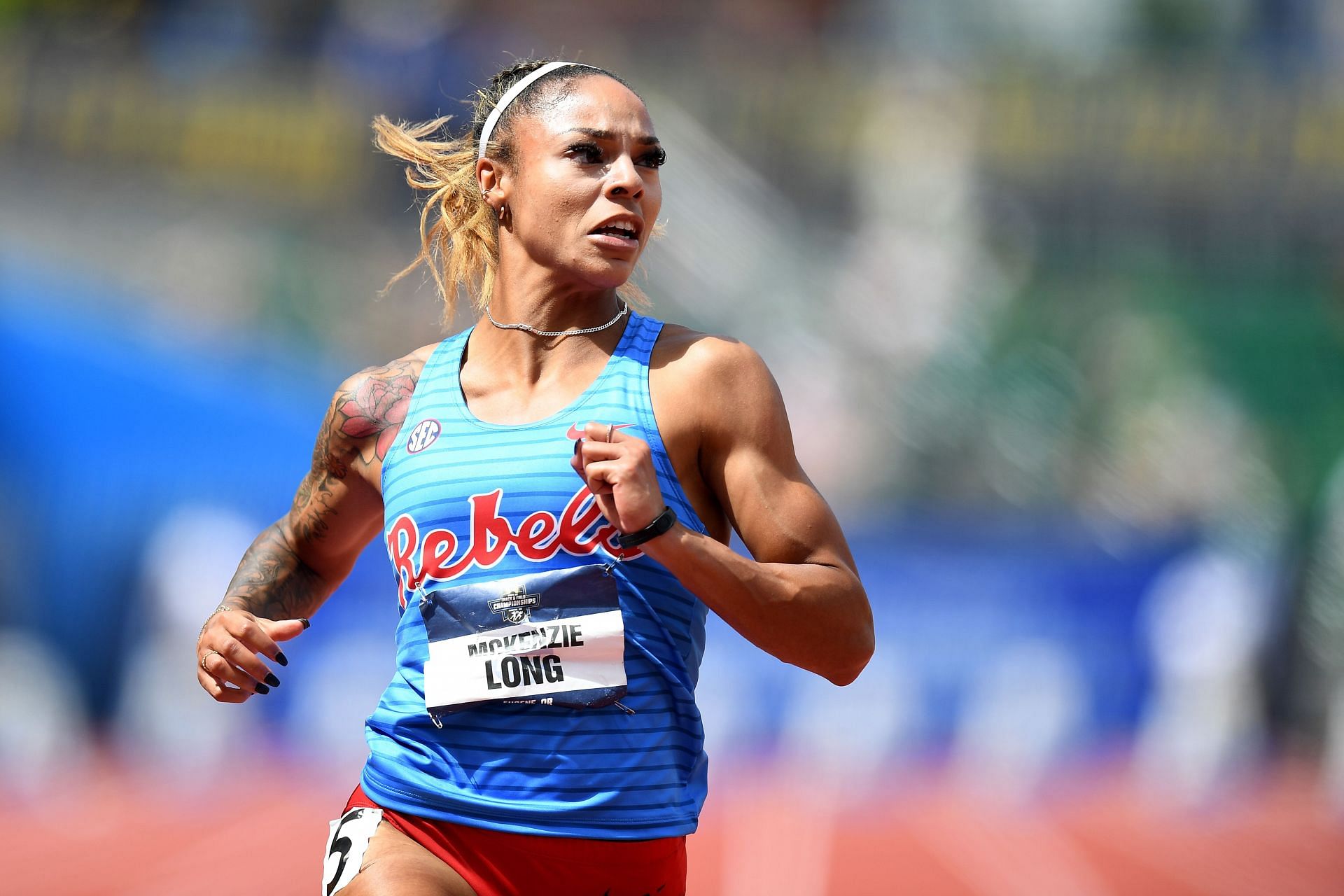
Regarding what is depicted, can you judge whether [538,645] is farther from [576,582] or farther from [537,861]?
[537,861]

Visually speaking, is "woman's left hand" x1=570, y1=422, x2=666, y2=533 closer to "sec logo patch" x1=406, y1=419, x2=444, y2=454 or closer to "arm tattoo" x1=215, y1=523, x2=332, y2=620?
"sec logo patch" x1=406, y1=419, x2=444, y2=454

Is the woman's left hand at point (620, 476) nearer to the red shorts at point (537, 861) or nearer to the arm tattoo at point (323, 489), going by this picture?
the red shorts at point (537, 861)

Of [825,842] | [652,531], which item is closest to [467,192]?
[652,531]

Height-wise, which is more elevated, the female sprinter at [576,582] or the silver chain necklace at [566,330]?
the silver chain necklace at [566,330]

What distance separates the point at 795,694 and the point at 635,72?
14.6 feet

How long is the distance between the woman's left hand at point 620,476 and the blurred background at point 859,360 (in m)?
5.25

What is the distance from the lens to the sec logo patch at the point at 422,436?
235 cm

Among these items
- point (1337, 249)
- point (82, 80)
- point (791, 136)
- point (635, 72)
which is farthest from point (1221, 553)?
point (82, 80)

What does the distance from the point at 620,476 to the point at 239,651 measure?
29.7 inches

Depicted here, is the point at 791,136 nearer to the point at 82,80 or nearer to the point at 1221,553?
the point at 1221,553

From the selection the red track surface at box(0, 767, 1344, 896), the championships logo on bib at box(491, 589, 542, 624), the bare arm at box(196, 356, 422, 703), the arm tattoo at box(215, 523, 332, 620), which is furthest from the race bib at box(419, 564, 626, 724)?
the red track surface at box(0, 767, 1344, 896)

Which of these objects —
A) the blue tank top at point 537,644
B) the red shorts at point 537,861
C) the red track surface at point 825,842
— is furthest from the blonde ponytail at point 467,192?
the red track surface at point 825,842

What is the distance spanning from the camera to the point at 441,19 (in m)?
9.18

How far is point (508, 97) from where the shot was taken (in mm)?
2645
